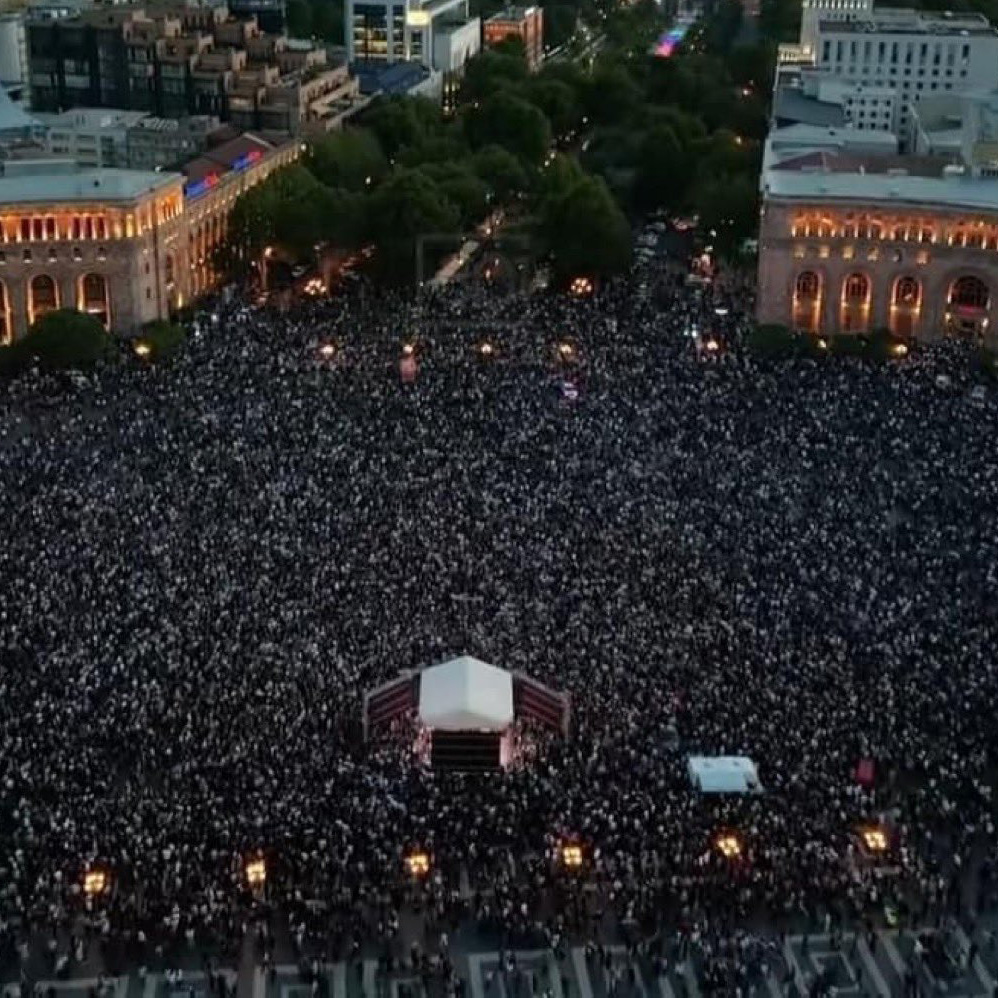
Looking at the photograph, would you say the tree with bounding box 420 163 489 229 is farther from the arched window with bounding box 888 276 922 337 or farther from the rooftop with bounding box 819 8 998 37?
the rooftop with bounding box 819 8 998 37

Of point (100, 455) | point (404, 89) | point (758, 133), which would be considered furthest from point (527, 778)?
point (404, 89)

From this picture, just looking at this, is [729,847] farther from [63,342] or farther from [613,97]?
[613,97]

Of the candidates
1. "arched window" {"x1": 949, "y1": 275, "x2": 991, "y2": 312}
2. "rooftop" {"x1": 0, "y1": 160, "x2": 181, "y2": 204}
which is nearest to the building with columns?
"rooftop" {"x1": 0, "y1": 160, "x2": 181, "y2": 204}

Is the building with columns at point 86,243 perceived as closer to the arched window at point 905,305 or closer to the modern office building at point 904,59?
the arched window at point 905,305

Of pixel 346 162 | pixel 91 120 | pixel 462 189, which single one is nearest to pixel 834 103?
pixel 462 189

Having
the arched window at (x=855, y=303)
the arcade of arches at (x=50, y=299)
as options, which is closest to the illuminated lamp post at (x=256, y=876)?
the arcade of arches at (x=50, y=299)

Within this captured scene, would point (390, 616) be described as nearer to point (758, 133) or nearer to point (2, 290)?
point (2, 290)
